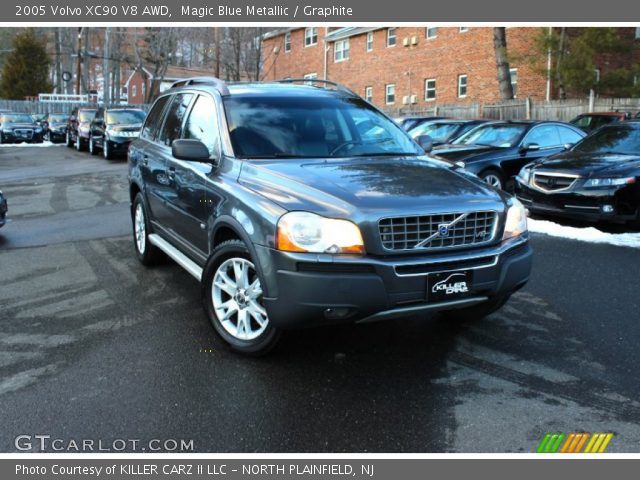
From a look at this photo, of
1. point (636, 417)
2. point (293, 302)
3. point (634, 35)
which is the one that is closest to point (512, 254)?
point (636, 417)

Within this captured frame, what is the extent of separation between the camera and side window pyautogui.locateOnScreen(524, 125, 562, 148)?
11.6 m

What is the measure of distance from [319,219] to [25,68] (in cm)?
5717

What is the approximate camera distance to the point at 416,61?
109 feet

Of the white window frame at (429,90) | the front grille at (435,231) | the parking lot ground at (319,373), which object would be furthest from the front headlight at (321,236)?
the white window frame at (429,90)

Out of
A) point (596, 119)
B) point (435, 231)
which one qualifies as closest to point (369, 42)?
point (596, 119)

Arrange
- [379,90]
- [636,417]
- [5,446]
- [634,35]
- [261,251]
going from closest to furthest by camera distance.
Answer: [5,446] → [636,417] → [261,251] → [634,35] → [379,90]

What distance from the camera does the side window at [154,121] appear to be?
6.24m

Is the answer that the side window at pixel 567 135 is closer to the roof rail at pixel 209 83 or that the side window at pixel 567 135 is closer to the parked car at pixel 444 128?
the parked car at pixel 444 128

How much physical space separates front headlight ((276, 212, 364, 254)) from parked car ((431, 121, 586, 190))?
7.63 meters

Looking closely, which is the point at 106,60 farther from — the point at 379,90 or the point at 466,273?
the point at 466,273

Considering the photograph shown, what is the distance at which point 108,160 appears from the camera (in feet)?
68.4

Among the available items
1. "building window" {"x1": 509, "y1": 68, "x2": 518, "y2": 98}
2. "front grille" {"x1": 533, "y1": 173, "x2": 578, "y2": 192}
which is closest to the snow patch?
"front grille" {"x1": 533, "y1": 173, "x2": 578, "y2": 192}

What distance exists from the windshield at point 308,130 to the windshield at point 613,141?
5278 millimetres

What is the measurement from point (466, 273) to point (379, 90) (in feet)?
110
